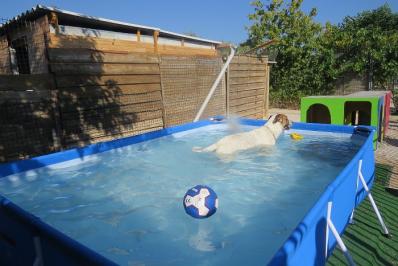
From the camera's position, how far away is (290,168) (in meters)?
4.45

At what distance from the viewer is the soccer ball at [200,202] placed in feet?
8.62

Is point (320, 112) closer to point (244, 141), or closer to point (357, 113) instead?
point (357, 113)

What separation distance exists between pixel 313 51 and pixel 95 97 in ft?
39.0

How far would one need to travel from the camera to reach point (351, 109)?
796 cm

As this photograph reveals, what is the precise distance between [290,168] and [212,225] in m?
2.12

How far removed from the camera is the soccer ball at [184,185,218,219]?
2628 millimetres

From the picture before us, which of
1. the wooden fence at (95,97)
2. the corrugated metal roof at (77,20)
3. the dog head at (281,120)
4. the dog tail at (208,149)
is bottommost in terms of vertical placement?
the dog tail at (208,149)

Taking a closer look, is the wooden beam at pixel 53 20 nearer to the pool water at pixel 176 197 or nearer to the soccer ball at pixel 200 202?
the pool water at pixel 176 197

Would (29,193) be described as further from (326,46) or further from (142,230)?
(326,46)

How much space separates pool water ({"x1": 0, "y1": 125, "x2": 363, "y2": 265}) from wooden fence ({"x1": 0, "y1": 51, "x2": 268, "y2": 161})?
111cm

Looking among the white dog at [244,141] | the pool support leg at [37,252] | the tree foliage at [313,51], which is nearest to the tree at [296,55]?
the tree foliage at [313,51]

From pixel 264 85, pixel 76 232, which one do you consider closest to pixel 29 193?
pixel 76 232

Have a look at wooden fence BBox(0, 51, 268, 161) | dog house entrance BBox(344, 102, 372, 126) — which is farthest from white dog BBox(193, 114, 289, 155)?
dog house entrance BBox(344, 102, 372, 126)

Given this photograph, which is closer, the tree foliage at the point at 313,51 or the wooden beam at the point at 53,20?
the wooden beam at the point at 53,20
